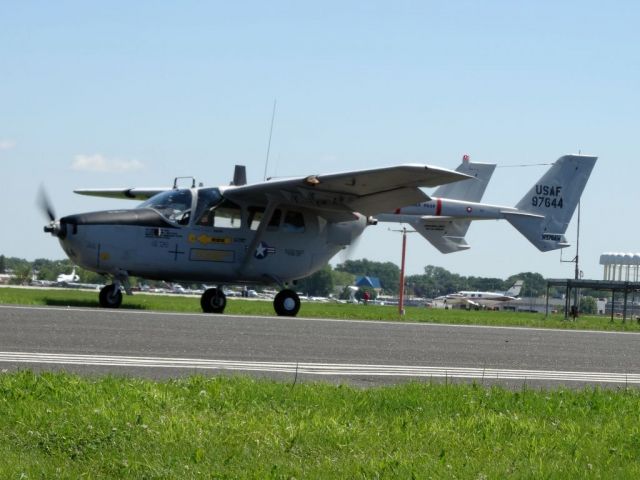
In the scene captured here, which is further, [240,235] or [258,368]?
[240,235]

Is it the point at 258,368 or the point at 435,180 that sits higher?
the point at 435,180

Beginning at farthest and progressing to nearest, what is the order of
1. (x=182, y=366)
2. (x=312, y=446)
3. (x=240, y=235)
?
(x=240, y=235), (x=182, y=366), (x=312, y=446)

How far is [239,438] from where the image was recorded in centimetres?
762

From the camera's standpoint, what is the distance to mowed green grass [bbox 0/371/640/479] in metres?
6.99

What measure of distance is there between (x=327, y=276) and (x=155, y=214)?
58.8 m

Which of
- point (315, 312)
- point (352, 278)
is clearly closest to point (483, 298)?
point (352, 278)

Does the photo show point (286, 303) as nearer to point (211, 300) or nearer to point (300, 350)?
point (211, 300)

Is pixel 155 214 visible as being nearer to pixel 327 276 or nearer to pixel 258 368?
pixel 258 368

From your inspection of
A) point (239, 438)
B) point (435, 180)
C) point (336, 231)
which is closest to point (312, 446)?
point (239, 438)

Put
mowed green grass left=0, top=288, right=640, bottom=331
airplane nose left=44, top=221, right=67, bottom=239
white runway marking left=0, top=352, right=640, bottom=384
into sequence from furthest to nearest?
mowed green grass left=0, top=288, right=640, bottom=331 < airplane nose left=44, top=221, right=67, bottom=239 < white runway marking left=0, top=352, right=640, bottom=384

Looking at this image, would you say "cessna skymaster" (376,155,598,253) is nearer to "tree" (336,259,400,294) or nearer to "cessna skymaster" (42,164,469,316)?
"cessna skymaster" (42,164,469,316)

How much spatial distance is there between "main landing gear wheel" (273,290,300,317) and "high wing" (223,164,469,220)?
7.00 ft


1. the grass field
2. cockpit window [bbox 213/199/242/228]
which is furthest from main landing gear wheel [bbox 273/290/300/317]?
the grass field

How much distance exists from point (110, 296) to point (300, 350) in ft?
37.9
